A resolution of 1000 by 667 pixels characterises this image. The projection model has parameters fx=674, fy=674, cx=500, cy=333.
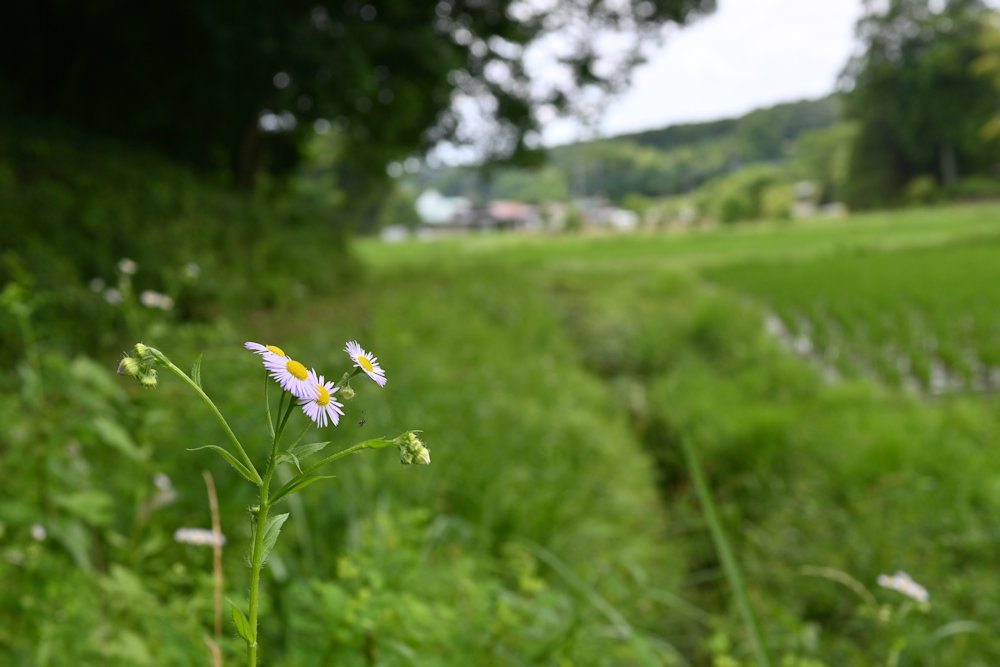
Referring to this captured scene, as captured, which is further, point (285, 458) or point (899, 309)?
Result: point (899, 309)

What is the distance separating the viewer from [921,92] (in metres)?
36.6

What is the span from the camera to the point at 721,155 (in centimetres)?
8069

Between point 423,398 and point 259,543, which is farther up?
point 259,543

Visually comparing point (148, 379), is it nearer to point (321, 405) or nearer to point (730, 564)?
point (321, 405)

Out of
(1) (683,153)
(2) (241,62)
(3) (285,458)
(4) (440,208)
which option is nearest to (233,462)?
(3) (285,458)

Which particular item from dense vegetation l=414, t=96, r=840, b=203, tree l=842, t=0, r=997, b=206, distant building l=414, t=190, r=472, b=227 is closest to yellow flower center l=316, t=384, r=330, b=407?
tree l=842, t=0, r=997, b=206

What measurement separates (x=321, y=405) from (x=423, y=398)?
261 centimetres

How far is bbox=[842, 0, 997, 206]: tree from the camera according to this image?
119 ft

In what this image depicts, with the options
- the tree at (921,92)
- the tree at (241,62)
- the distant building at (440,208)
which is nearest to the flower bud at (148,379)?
the tree at (241,62)

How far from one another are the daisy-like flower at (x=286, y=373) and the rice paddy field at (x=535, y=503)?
0.08 metres

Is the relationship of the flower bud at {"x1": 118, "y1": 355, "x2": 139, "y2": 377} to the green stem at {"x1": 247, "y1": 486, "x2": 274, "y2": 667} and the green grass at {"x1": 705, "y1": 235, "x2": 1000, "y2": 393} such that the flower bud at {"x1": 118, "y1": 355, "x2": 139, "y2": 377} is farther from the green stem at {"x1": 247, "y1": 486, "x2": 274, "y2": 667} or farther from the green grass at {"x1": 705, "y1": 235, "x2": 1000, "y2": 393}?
the green grass at {"x1": 705, "y1": 235, "x2": 1000, "y2": 393}

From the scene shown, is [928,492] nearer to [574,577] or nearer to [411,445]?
[574,577]

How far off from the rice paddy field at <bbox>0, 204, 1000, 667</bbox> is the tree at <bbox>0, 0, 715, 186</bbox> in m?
2.26

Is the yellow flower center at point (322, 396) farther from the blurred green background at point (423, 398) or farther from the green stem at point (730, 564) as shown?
the green stem at point (730, 564)
